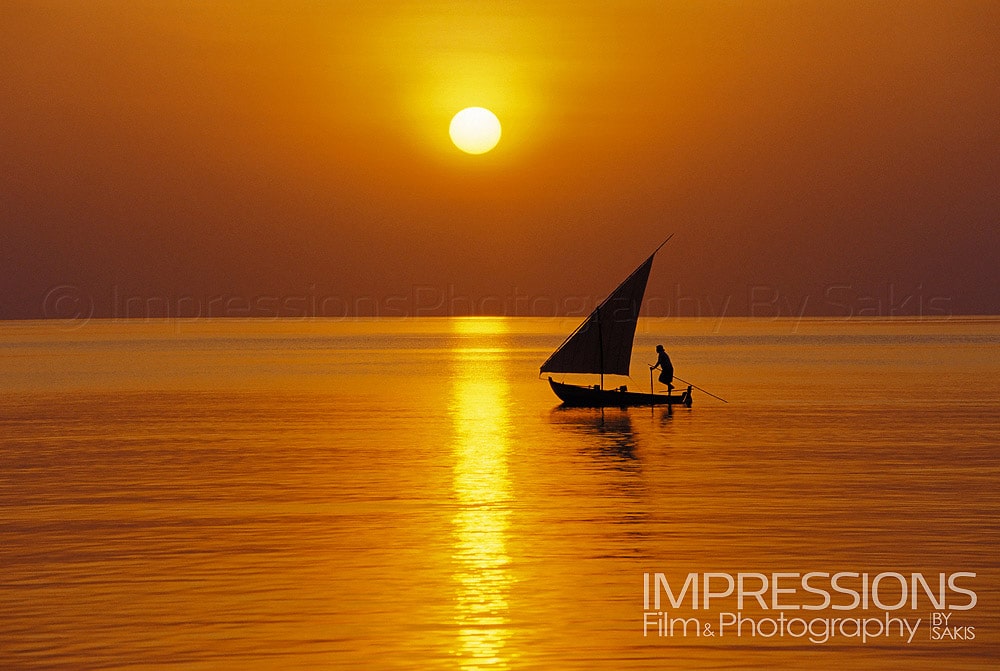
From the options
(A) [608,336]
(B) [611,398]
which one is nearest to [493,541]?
(A) [608,336]

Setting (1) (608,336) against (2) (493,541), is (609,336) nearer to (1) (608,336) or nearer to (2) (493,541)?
(1) (608,336)

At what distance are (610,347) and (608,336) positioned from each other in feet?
1.47

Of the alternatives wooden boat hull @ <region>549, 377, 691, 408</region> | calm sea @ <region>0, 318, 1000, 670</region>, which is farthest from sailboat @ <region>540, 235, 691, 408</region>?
calm sea @ <region>0, 318, 1000, 670</region>

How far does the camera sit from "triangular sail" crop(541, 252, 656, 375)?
49.4 meters

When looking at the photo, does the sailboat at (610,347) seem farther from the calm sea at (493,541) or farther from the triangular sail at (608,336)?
the calm sea at (493,541)

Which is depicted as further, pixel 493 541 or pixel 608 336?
pixel 608 336

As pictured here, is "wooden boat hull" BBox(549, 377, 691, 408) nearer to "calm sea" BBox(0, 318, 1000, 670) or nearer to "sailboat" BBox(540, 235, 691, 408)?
"sailboat" BBox(540, 235, 691, 408)

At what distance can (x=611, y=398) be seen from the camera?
50594 mm

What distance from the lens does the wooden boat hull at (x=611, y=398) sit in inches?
1987

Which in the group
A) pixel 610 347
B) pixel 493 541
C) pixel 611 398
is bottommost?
pixel 493 541

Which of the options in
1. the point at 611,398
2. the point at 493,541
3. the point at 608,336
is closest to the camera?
the point at 493,541

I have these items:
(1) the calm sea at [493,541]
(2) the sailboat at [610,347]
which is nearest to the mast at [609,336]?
(2) the sailboat at [610,347]

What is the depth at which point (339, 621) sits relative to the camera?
15703 mm

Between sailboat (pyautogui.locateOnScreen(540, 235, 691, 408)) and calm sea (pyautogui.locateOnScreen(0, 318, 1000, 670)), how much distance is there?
139 inches
